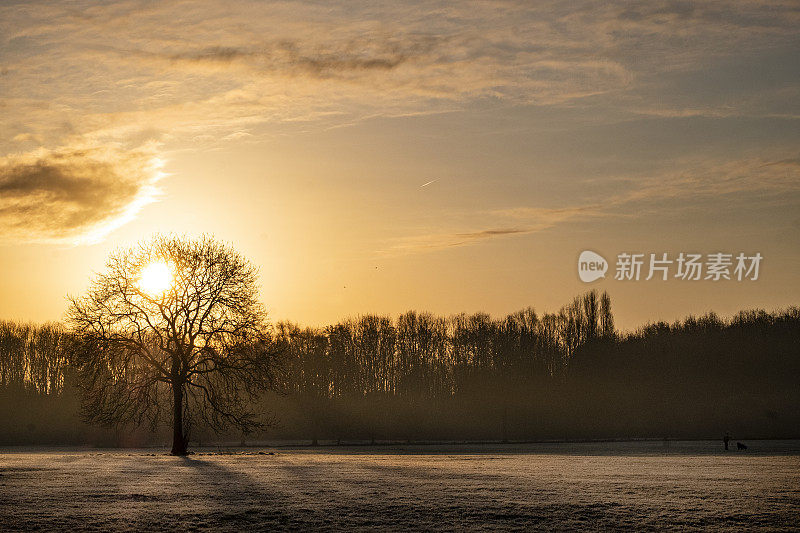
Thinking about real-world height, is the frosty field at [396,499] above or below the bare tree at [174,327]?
below

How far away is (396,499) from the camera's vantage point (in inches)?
1224

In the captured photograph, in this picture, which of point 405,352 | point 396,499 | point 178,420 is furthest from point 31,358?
point 396,499

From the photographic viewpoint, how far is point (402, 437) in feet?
444

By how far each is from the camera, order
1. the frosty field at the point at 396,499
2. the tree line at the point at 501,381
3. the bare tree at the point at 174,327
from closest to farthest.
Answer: the frosty field at the point at 396,499 < the bare tree at the point at 174,327 < the tree line at the point at 501,381

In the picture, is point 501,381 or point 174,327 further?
point 501,381

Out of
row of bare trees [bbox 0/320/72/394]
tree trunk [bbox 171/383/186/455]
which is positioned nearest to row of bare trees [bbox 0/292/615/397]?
row of bare trees [bbox 0/320/72/394]

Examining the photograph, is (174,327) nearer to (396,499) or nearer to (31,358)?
(396,499)

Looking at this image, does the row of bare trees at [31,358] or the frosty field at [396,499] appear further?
the row of bare trees at [31,358]

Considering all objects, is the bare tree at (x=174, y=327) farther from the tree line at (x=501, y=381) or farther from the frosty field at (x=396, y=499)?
the tree line at (x=501, y=381)

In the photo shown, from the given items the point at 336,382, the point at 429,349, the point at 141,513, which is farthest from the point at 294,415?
the point at 141,513

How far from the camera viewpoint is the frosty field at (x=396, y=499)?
2619cm

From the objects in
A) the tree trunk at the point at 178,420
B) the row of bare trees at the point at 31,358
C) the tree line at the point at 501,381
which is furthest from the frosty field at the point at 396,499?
the row of bare trees at the point at 31,358

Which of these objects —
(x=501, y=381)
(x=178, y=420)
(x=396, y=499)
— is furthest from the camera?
(x=501, y=381)

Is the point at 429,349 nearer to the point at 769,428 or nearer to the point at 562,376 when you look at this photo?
the point at 562,376
